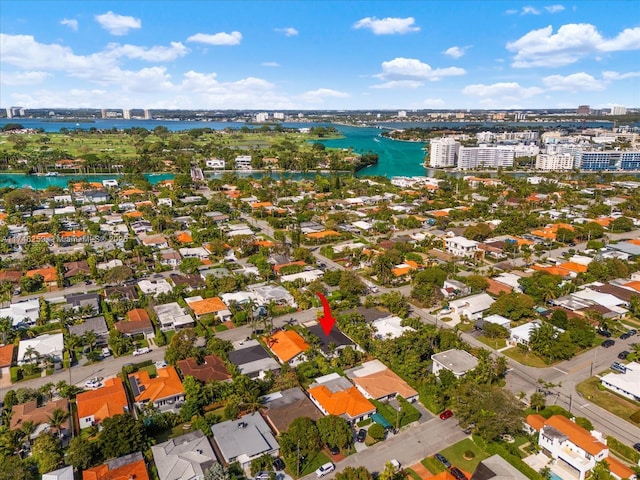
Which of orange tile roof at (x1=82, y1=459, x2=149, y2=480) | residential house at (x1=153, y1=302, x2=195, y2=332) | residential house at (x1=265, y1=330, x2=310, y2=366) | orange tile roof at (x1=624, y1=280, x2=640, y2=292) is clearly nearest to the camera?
orange tile roof at (x1=82, y1=459, x2=149, y2=480)

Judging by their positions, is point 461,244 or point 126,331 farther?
point 461,244

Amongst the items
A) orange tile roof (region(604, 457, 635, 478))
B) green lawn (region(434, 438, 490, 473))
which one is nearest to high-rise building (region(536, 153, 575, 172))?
orange tile roof (region(604, 457, 635, 478))

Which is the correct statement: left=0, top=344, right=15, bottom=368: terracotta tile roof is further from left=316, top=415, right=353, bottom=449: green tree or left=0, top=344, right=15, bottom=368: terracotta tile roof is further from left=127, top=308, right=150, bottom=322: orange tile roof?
left=316, top=415, right=353, bottom=449: green tree

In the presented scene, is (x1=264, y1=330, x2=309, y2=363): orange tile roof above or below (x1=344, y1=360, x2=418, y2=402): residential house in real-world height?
above

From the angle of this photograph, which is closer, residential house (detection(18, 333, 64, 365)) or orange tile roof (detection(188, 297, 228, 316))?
residential house (detection(18, 333, 64, 365))

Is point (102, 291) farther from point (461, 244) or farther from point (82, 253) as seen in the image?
point (461, 244)

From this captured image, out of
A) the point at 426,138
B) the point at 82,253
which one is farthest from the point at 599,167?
the point at 82,253

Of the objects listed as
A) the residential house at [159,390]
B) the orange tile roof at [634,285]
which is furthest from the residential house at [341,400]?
the orange tile roof at [634,285]
